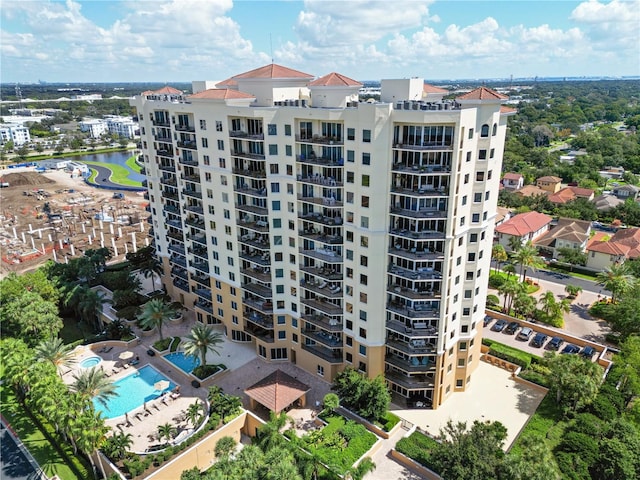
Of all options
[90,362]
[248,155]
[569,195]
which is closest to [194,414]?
[90,362]

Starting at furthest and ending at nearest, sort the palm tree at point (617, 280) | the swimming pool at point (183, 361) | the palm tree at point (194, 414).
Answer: the palm tree at point (617, 280) < the swimming pool at point (183, 361) < the palm tree at point (194, 414)

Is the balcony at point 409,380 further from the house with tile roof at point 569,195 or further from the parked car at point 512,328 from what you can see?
the house with tile roof at point 569,195

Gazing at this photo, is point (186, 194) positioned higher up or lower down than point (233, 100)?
lower down

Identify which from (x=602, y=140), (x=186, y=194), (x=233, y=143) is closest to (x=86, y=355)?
(x=186, y=194)

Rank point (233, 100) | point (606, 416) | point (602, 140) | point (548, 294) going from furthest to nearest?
point (602, 140), point (548, 294), point (233, 100), point (606, 416)

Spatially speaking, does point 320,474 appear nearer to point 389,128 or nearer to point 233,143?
point 389,128

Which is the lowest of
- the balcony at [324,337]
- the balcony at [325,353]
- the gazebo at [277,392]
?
the gazebo at [277,392]

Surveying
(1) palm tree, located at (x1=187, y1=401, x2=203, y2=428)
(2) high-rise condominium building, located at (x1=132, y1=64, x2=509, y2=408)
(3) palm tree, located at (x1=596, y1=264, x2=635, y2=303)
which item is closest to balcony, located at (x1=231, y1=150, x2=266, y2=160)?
(2) high-rise condominium building, located at (x1=132, y1=64, x2=509, y2=408)

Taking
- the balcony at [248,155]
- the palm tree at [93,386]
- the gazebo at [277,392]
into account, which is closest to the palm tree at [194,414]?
the gazebo at [277,392]
